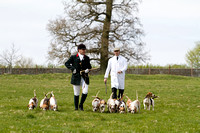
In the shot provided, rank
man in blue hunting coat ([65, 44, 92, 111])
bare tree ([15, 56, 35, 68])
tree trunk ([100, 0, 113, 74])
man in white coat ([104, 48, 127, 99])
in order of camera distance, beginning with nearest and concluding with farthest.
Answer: man in blue hunting coat ([65, 44, 92, 111]), man in white coat ([104, 48, 127, 99]), tree trunk ([100, 0, 113, 74]), bare tree ([15, 56, 35, 68])

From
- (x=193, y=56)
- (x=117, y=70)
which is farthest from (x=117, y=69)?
(x=193, y=56)

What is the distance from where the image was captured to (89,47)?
4403 cm

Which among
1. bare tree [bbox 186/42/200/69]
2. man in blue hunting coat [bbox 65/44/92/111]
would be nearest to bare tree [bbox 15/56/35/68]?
bare tree [bbox 186/42/200/69]

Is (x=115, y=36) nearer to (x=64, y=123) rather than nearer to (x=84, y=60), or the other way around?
(x=84, y=60)

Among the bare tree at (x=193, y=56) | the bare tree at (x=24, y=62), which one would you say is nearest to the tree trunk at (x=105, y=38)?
the bare tree at (x=24, y=62)

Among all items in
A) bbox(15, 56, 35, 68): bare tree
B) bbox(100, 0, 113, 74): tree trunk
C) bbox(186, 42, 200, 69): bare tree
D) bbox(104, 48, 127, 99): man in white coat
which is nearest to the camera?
bbox(104, 48, 127, 99): man in white coat

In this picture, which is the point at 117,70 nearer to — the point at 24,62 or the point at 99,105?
the point at 99,105

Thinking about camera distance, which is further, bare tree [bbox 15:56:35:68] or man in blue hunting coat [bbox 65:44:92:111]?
bare tree [bbox 15:56:35:68]

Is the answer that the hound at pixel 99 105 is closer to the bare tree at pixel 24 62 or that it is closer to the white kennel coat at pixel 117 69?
the white kennel coat at pixel 117 69

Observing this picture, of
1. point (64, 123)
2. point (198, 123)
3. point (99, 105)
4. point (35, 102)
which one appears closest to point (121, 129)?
point (64, 123)

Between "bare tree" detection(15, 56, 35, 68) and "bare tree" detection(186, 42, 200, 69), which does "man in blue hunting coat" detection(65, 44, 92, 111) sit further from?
"bare tree" detection(186, 42, 200, 69)

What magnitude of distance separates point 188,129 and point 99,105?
4.38 meters

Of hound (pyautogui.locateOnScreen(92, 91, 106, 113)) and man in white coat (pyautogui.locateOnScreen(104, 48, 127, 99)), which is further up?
man in white coat (pyautogui.locateOnScreen(104, 48, 127, 99))

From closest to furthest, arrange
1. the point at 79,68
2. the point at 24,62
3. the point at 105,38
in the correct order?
the point at 79,68 → the point at 105,38 → the point at 24,62
